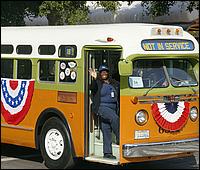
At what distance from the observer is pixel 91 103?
9.62 m

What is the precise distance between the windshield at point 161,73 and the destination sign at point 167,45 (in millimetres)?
195

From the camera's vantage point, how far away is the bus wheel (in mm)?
9867

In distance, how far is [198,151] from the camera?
9.92 metres

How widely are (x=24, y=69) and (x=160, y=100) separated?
2.55m

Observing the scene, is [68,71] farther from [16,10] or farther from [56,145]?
[16,10]

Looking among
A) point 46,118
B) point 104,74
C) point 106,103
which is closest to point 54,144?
point 46,118

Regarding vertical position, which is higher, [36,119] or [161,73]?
[161,73]

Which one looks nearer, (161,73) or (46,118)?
(161,73)

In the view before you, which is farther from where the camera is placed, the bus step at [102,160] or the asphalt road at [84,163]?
the asphalt road at [84,163]

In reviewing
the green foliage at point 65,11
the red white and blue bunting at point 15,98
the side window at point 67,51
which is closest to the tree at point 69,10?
the green foliage at point 65,11

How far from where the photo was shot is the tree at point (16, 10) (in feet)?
57.5

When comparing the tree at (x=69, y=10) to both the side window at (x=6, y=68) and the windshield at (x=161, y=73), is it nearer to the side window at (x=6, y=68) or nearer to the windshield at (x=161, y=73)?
the side window at (x=6, y=68)

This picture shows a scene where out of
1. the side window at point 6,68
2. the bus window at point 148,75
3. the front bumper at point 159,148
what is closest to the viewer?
the front bumper at point 159,148

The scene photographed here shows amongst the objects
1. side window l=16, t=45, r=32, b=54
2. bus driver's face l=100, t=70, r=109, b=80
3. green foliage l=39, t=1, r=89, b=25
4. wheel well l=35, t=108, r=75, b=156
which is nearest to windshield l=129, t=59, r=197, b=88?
bus driver's face l=100, t=70, r=109, b=80
